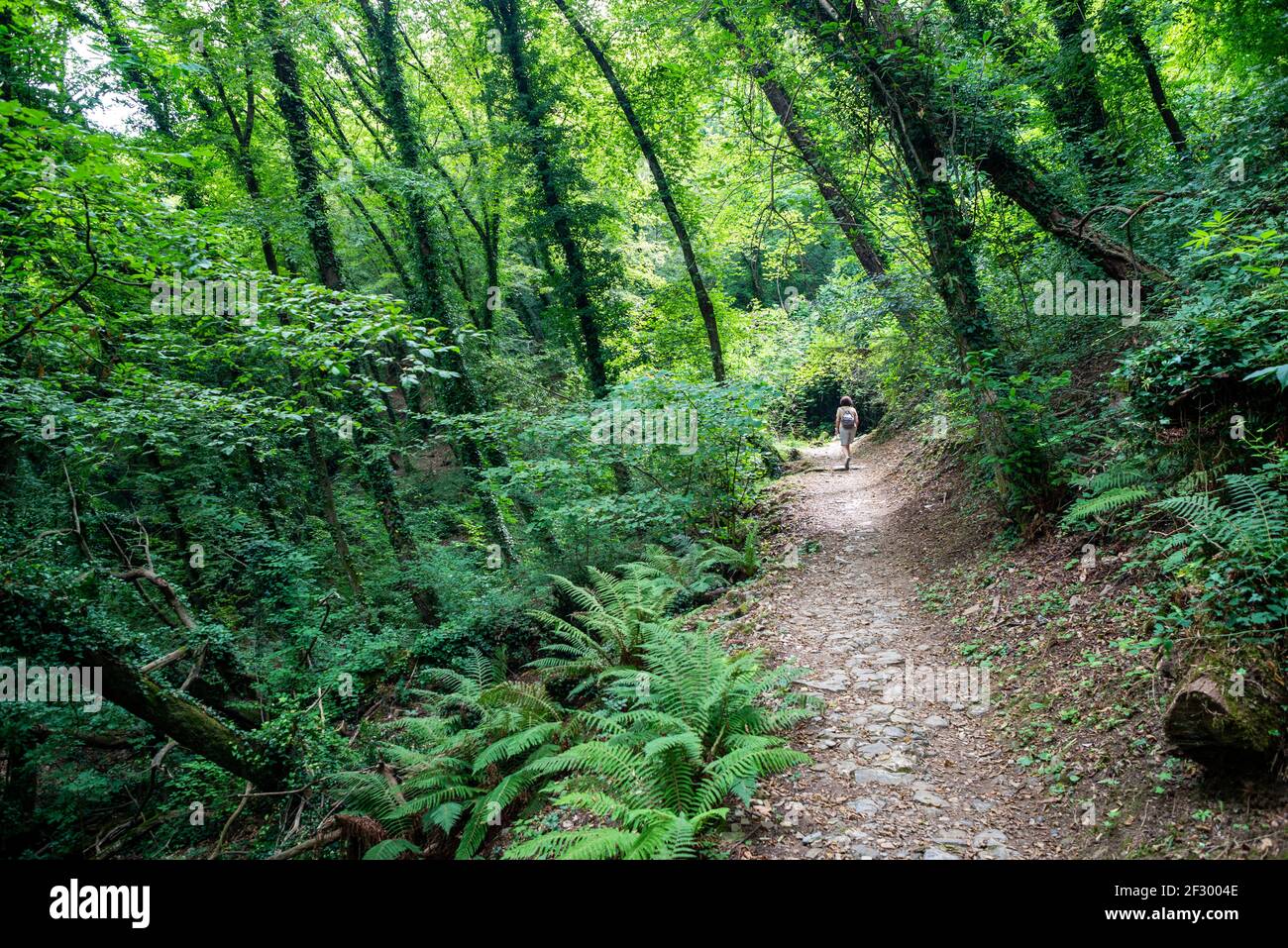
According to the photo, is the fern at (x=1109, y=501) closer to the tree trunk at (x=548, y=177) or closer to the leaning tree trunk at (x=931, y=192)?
the leaning tree trunk at (x=931, y=192)

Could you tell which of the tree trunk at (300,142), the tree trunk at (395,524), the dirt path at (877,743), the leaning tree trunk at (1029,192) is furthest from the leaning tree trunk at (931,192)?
the tree trunk at (300,142)

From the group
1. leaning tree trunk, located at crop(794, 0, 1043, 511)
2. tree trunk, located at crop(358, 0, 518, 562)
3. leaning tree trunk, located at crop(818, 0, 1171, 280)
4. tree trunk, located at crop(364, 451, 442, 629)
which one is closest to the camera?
leaning tree trunk, located at crop(794, 0, 1043, 511)

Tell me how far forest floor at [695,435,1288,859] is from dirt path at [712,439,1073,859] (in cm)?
1

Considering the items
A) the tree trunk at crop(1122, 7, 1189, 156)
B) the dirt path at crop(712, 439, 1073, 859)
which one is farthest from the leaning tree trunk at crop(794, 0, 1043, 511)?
the tree trunk at crop(1122, 7, 1189, 156)

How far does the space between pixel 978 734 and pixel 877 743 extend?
0.78 m

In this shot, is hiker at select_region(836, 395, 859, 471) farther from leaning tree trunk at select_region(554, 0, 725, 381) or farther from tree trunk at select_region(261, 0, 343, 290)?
tree trunk at select_region(261, 0, 343, 290)

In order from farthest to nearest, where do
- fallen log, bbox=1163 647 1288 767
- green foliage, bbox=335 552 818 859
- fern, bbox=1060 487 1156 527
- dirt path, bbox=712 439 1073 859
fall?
fern, bbox=1060 487 1156 527, green foliage, bbox=335 552 818 859, dirt path, bbox=712 439 1073 859, fallen log, bbox=1163 647 1288 767

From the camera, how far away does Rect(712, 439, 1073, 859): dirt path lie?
3.33 meters

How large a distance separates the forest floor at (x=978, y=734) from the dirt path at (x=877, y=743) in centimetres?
1

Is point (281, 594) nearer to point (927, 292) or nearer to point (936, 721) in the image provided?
point (936, 721)
